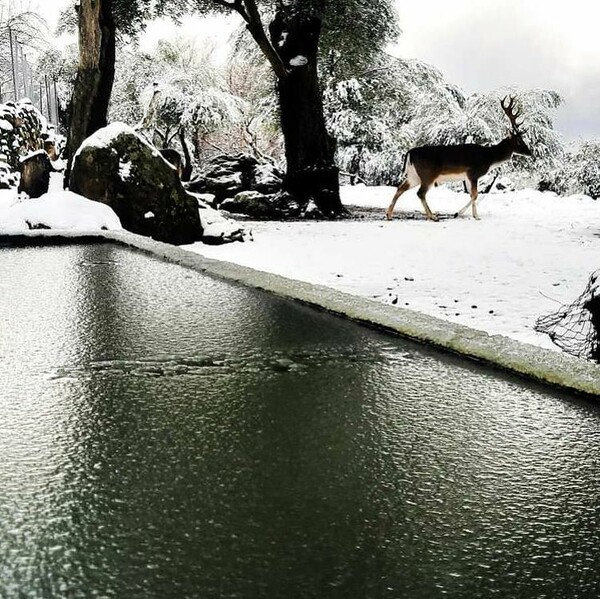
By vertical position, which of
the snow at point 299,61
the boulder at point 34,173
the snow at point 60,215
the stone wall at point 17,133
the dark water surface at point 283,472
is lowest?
the dark water surface at point 283,472

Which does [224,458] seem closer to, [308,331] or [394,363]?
[394,363]

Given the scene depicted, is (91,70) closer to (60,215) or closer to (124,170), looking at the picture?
(124,170)

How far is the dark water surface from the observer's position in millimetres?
1046

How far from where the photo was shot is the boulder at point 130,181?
8.10 meters

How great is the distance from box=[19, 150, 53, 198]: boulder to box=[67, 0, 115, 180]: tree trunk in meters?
0.67

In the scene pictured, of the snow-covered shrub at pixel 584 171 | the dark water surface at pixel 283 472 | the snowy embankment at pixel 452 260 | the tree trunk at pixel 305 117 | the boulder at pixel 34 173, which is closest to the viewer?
the dark water surface at pixel 283 472

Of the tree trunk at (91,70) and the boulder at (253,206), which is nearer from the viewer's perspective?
the tree trunk at (91,70)

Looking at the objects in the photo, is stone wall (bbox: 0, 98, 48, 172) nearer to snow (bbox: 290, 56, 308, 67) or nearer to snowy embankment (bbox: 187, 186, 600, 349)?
snow (bbox: 290, 56, 308, 67)

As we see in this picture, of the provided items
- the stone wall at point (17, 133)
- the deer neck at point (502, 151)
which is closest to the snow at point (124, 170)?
the deer neck at point (502, 151)

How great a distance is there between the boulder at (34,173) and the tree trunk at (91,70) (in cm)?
67

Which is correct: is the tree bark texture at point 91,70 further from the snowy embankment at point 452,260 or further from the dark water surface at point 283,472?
the dark water surface at point 283,472

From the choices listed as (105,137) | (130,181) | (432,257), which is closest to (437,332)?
(432,257)

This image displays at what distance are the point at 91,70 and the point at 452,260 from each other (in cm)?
744

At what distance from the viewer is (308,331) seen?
272cm
